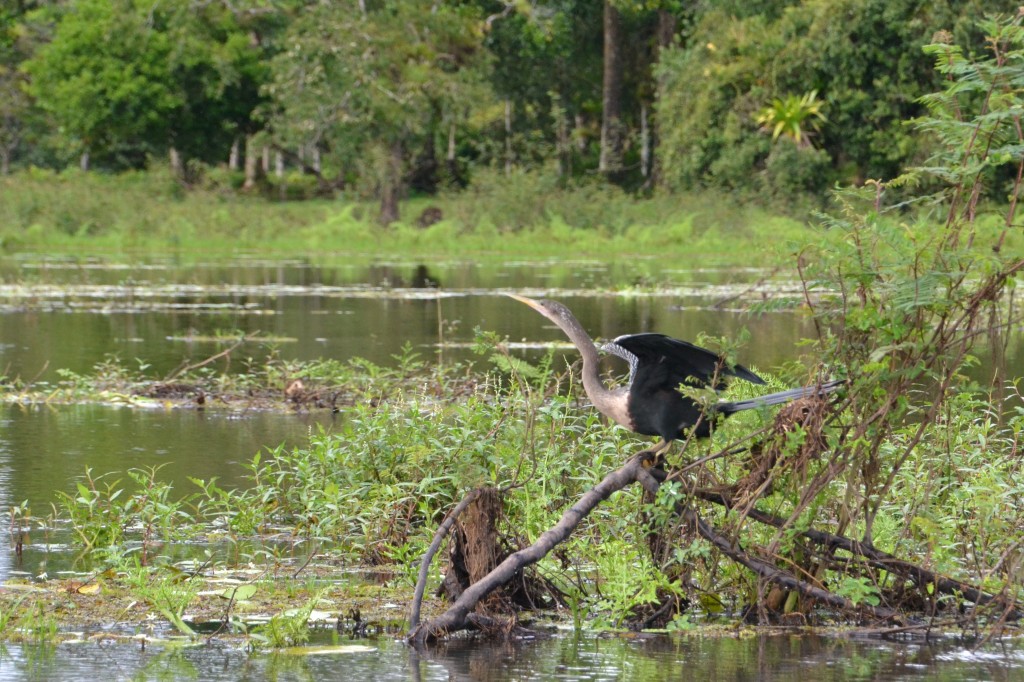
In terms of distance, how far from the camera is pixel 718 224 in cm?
3703

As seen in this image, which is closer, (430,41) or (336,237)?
(336,237)

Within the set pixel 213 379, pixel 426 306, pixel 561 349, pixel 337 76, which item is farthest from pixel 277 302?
pixel 337 76

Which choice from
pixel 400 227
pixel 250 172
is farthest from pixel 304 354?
pixel 250 172

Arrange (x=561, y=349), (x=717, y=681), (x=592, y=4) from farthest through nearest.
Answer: (x=592, y=4) < (x=561, y=349) < (x=717, y=681)

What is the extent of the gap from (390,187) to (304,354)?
1044 inches

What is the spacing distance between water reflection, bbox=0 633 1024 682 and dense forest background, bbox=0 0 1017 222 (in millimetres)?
30449

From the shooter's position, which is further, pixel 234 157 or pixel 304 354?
pixel 234 157

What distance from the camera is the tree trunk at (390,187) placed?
136ft

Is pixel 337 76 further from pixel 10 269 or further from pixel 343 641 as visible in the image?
pixel 343 641

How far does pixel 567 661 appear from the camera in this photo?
554 cm

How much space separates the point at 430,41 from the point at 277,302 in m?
22.8

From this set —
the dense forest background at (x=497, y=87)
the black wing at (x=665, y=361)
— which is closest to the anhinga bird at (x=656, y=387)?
the black wing at (x=665, y=361)

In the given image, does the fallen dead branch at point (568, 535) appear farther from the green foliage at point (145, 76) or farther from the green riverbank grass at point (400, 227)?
the green foliage at point (145, 76)

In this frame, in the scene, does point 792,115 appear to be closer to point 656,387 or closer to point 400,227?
point 400,227
